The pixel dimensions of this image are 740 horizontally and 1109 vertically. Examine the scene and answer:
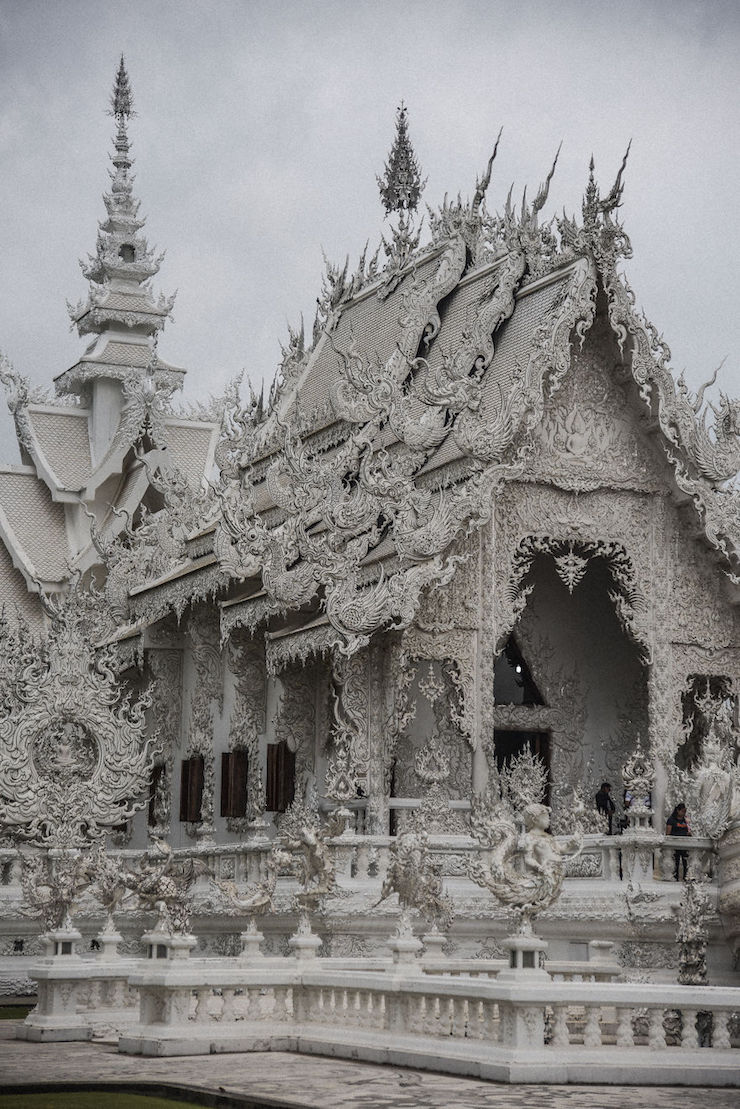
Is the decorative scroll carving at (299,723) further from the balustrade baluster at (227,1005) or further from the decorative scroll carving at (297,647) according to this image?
the balustrade baluster at (227,1005)

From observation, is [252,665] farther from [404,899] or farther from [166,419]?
[166,419]

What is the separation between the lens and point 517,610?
1984 centimetres

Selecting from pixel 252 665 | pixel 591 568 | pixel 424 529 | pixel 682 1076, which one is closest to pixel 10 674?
pixel 252 665

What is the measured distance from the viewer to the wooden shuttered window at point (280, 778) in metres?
21.0

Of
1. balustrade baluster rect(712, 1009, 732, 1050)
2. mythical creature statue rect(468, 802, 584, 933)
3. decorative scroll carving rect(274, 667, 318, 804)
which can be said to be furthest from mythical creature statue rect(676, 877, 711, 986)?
decorative scroll carving rect(274, 667, 318, 804)

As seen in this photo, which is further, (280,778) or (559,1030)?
(280,778)

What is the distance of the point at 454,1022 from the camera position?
13.0 m

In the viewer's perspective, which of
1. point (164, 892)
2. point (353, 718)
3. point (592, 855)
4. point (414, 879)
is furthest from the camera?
point (353, 718)

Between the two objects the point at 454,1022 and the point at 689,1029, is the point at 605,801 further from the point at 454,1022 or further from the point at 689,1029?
the point at 454,1022

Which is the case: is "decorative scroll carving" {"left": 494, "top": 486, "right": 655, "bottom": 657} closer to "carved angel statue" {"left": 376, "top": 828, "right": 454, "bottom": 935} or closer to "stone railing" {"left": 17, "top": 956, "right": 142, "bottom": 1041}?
"carved angel statue" {"left": 376, "top": 828, "right": 454, "bottom": 935}

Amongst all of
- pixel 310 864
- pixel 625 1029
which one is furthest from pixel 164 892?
pixel 625 1029

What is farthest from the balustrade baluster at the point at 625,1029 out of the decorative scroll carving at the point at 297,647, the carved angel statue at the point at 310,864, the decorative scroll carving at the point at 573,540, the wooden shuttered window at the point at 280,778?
the wooden shuttered window at the point at 280,778

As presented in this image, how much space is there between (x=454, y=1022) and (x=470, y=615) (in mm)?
6985

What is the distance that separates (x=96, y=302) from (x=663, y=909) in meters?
19.4
